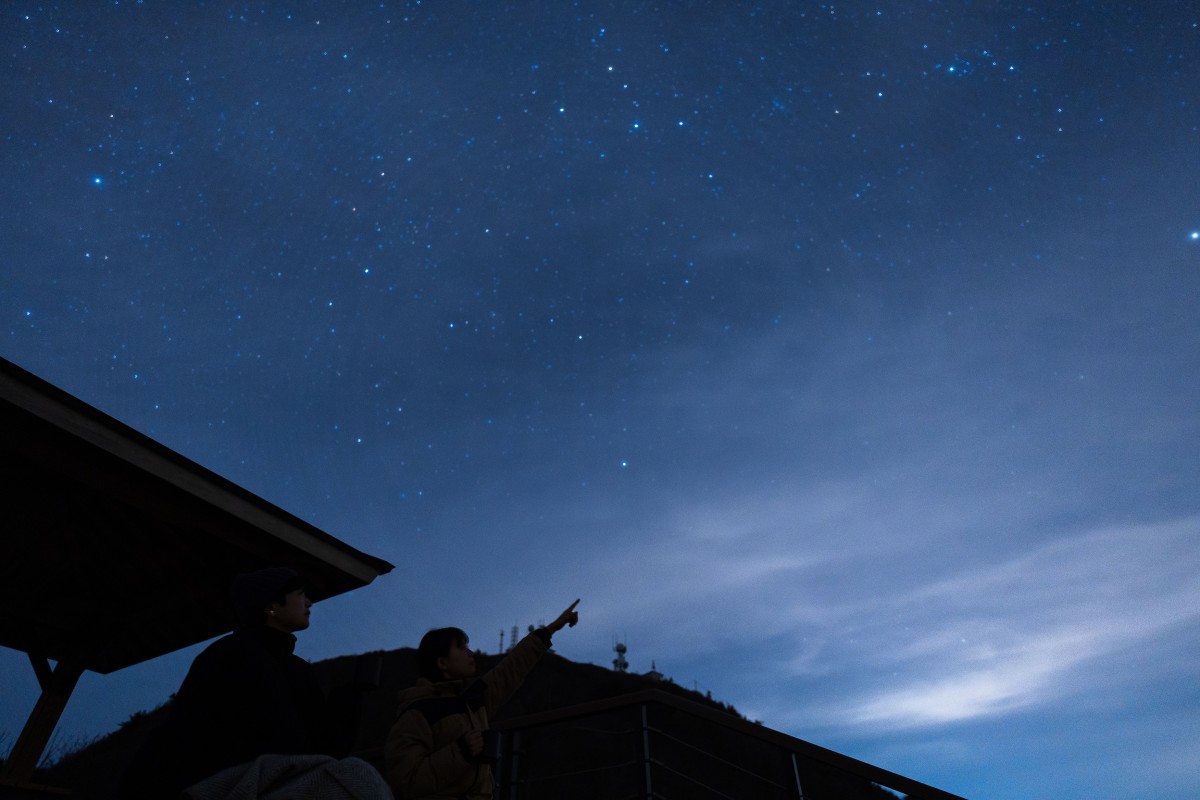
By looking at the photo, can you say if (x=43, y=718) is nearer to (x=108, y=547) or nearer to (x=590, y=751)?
(x=108, y=547)

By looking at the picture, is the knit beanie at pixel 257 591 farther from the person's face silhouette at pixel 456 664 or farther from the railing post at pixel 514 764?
the railing post at pixel 514 764

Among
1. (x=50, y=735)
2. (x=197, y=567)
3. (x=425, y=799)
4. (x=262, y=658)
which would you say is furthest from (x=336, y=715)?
(x=50, y=735)

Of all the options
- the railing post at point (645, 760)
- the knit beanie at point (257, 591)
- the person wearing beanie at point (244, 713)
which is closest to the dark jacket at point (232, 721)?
the person wearing beanie at point (244, 713)

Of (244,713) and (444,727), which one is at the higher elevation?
(444,727)

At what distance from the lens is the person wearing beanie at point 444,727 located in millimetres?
2500

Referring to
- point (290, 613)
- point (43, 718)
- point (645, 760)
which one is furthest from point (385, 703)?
point (290, 613)

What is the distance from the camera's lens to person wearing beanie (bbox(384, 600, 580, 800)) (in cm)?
250

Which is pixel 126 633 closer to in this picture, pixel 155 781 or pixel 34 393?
pixel 34 393

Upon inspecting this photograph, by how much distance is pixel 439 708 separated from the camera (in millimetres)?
2713

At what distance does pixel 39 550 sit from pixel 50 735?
2.08m

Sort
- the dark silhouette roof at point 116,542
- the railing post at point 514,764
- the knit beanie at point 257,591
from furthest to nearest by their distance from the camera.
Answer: the railing post at point 514,764
the dark silhouette roof at point 116,542
the knit beanie at point 257,591

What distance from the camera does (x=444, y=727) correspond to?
8.75 ft

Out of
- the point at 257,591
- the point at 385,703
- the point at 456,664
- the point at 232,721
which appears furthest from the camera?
the point at 385,703

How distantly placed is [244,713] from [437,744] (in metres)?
1.01
